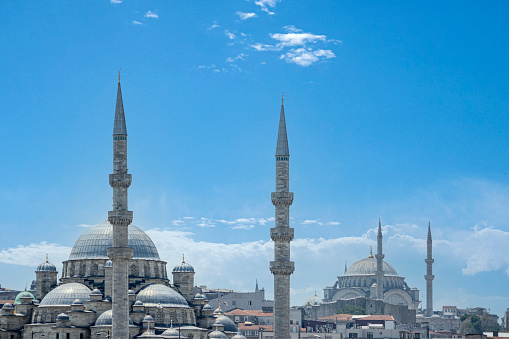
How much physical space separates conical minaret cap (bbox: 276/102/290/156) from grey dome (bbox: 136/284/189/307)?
48.3 feet

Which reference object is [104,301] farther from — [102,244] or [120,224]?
[120,224]

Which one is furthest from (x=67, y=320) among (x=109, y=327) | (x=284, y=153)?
(x=284, y=153)

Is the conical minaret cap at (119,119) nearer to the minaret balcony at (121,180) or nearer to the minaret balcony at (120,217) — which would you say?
the minaret balcony at (121,180)

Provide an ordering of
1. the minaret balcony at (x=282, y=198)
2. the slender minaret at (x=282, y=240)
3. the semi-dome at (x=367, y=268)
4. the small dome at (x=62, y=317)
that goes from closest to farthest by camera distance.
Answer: the slender minaret at (x=282, y=240), the minaret balcony at (x=282, y=198), the small dome at (x=62, y=317), the semi-dome at (x=367, y=268)

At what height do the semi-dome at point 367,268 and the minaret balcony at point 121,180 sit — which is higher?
the minaret balcony at point 121,180

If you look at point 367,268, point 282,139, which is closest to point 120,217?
point 282,139

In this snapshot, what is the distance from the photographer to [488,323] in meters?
115

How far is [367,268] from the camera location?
129875 millimetres

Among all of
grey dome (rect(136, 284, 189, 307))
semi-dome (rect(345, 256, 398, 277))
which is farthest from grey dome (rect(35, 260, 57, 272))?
semi-dome (rect(345, 256, 398, 277))

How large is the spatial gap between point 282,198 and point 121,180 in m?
8.07

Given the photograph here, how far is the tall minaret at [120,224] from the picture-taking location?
4516 cm

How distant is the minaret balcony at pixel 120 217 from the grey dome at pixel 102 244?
51.4 ft

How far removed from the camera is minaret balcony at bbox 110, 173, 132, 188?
154 feet

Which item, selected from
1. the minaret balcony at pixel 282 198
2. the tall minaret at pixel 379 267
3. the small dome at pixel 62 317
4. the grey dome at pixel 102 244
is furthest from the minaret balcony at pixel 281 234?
the tall minaret at pixel 379 267
